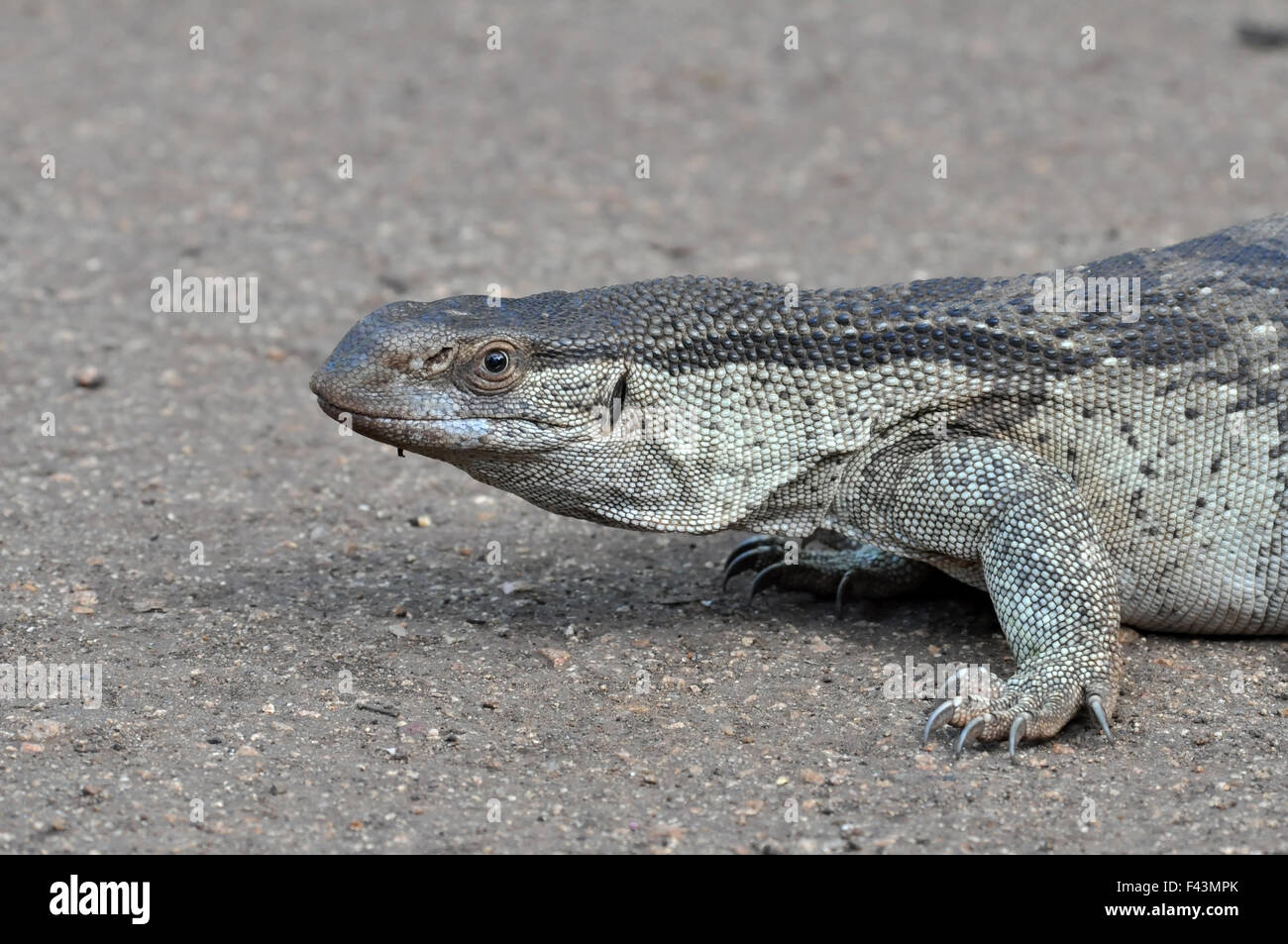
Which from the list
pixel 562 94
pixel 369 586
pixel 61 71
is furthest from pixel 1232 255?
pixel 61 71

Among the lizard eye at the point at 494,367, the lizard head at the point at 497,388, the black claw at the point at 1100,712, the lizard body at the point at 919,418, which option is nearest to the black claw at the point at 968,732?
the lizard body at the point at 919,418

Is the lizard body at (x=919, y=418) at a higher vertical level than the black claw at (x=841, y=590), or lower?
higher

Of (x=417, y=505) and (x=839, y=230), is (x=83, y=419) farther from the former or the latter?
(x=839, y=230)

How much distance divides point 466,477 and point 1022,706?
16.7 feet

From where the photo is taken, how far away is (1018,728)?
7410 millimetres

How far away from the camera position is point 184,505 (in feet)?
34.5

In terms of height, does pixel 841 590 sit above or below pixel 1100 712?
above

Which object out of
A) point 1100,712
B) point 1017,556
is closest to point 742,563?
point 1017,556

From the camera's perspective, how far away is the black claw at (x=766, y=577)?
9391 millimetres

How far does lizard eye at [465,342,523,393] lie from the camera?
7.82 m

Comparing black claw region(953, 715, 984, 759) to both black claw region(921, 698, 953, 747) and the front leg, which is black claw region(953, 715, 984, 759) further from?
black claw region(921, 698, 953, 747)

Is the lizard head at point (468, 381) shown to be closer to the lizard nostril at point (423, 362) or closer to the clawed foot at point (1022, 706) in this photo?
the lizard nostril at point (423, 362)

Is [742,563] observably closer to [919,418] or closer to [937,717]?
[919,418]

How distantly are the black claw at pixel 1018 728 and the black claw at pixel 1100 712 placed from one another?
1.25ft
